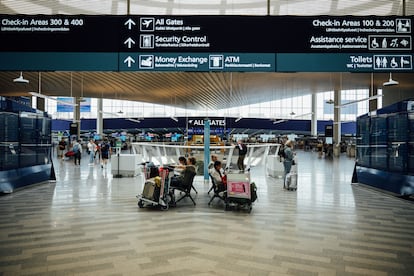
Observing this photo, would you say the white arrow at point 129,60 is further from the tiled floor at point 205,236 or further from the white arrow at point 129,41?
the tiled floor at point 205,236

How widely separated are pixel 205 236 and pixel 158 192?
7.65 ft

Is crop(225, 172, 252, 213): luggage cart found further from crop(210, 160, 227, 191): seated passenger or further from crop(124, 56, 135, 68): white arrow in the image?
crop(124, 56, 135, 68): white arrow

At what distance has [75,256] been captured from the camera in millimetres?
4070

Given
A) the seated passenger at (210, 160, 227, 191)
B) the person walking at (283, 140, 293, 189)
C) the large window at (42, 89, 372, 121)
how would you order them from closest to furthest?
the seated passenger at (210, 160, 227, 191), the person walking at (283, 140, 293, 189), the large window at (42, 89, 372, 121)

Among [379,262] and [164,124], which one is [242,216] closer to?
[379,262]

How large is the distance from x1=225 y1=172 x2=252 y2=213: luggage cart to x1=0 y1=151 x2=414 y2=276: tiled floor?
0.96 ft

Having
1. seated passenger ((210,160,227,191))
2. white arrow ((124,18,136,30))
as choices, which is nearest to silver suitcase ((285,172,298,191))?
seated passenger ((210,160,227,191))

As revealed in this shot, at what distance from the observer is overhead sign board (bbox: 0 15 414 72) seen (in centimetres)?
502

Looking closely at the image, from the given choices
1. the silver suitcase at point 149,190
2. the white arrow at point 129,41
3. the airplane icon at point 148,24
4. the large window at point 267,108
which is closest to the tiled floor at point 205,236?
the silver suitcase at point 149,190

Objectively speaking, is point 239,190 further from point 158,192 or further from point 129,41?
point 129,41

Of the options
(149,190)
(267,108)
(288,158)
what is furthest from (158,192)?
(267,108)

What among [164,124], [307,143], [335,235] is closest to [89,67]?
[335,235]

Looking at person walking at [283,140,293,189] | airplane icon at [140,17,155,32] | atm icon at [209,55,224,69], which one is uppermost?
airplane icon at [140,17,155,32]

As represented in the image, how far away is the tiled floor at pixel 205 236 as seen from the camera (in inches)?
148
